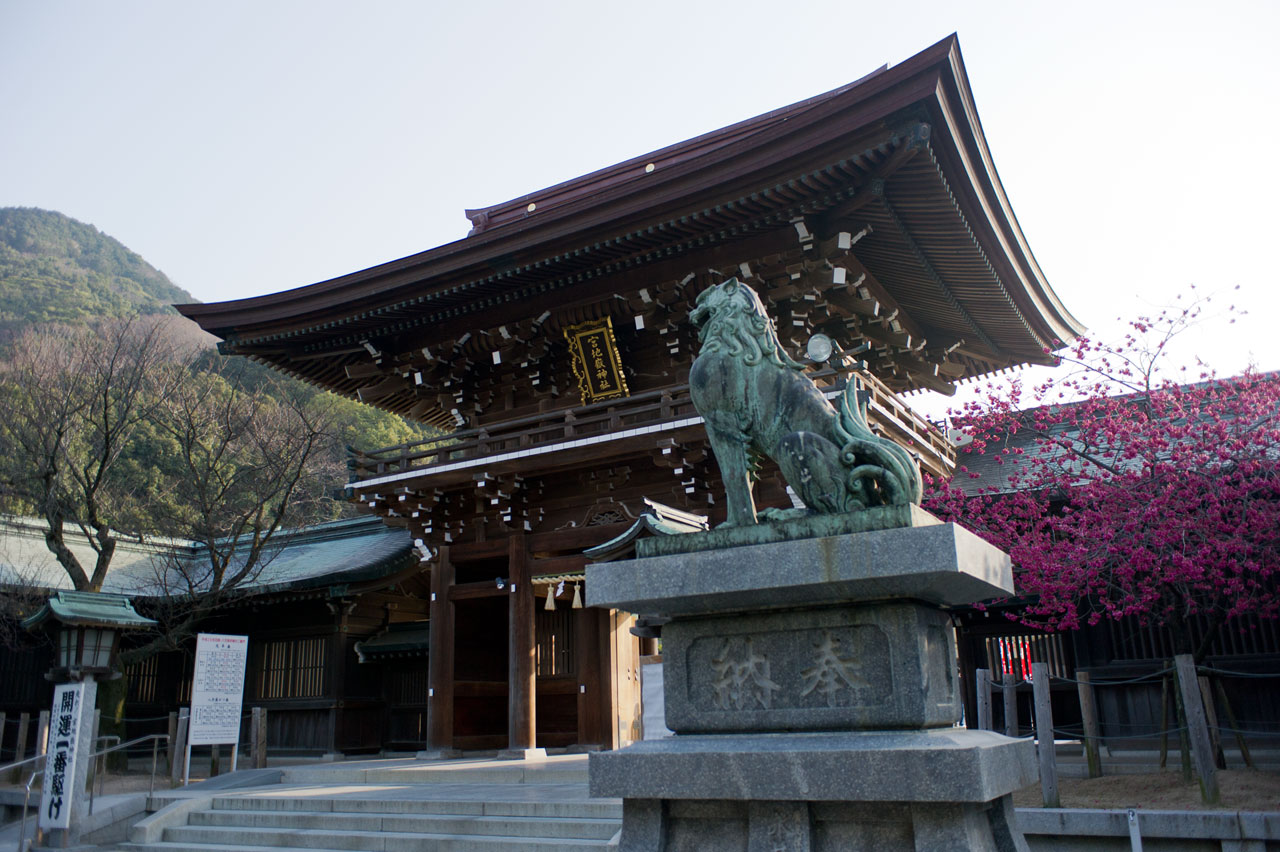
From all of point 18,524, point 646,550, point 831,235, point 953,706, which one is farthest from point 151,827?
point 18,524

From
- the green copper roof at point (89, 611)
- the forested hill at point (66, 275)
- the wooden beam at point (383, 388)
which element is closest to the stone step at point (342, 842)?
the green copper roof at point (89, 611)

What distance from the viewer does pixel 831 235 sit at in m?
10.9

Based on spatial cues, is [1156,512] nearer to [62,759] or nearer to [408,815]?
[408,815]

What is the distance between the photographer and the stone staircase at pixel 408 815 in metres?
7.96

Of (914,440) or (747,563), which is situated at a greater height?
(914,440)

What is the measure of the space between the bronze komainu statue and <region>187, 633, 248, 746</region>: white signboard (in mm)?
10063

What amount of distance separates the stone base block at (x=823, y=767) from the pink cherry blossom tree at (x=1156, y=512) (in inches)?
255

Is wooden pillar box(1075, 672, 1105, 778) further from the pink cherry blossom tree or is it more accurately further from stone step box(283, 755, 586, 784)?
stone step box(283, 755, 586, 784)

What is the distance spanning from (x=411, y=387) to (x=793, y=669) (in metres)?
12.6

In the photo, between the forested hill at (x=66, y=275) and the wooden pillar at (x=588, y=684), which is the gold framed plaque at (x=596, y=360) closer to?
the wooden pillar at (x=588, y=684)

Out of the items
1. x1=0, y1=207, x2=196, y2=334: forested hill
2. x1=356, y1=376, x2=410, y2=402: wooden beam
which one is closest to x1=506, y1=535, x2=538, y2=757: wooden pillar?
x1=356, y1=376, x2=410, y2=402: wooden beam

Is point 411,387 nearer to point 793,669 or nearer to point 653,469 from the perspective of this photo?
point 653,469

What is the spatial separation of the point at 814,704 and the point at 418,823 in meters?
6.20

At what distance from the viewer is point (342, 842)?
8.54 meters
